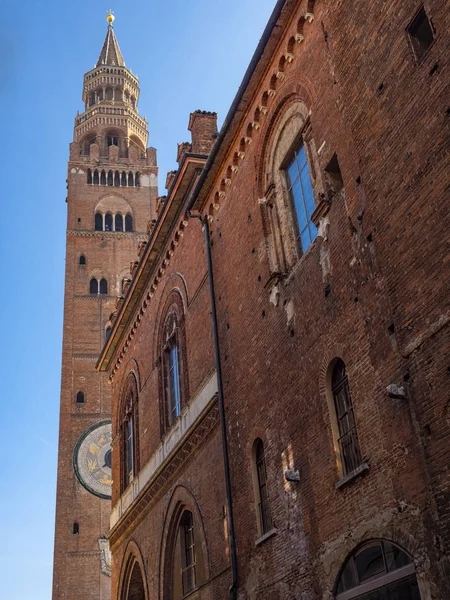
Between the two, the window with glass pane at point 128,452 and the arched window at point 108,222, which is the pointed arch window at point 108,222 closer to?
the arched window at point 108,222

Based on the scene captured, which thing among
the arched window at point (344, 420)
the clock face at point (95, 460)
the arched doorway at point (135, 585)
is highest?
the clock face at point (95, 460)

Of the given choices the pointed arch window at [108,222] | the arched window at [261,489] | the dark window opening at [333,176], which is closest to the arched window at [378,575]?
the arched window at [261,489]

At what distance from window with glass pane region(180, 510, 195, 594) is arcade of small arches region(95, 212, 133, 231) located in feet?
92.5

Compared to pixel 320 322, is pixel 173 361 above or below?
above

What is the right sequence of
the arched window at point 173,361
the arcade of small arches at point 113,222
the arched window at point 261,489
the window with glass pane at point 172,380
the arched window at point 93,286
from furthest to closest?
1. the arcade of small arches at point 113,222
2. the arched window at point 93,286
3. the window with glass pane at point 172,380
4. the arched window at point 173,361
5. the arched window at point 261,489

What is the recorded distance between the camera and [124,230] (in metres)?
42.2

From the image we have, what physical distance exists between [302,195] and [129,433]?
12.2 m

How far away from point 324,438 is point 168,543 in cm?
807

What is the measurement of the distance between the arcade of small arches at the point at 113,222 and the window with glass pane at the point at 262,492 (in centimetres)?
3164

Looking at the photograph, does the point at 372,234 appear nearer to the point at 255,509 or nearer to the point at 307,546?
the point at 307,546

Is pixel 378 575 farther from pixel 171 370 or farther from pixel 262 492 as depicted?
pixel 171 370

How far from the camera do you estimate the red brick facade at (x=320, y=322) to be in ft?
24.9

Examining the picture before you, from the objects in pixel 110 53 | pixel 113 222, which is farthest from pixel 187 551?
pixel 110 53

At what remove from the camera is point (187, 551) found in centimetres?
1574
